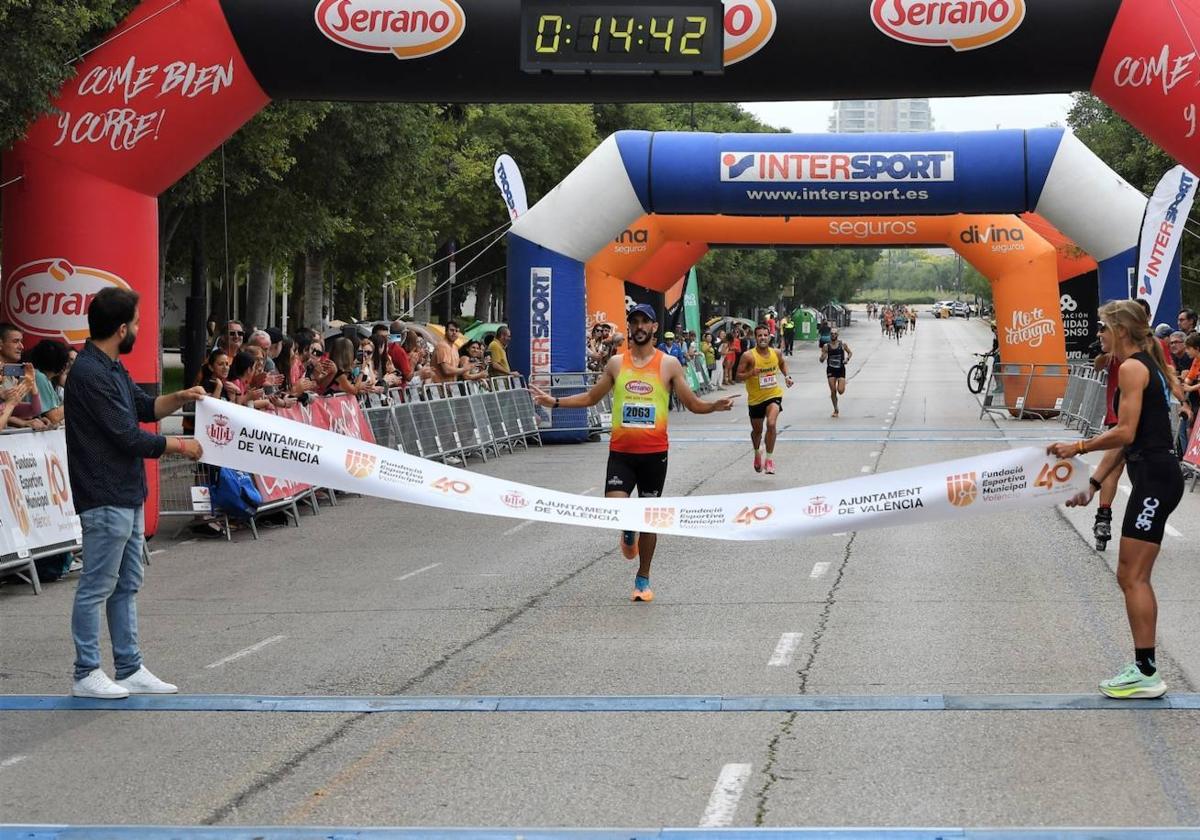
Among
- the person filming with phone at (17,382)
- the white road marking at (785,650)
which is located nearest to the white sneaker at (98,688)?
the white road marking at (785,650)

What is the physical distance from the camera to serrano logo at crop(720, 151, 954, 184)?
79.0 ft

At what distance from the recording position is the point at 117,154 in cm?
1356

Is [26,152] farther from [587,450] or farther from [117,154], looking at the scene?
[587,450]

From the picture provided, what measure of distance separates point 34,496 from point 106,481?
423 centimetres

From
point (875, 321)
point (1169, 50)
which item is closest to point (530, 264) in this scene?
point (1169, 50)

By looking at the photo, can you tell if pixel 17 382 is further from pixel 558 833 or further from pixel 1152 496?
pixel 1152 496

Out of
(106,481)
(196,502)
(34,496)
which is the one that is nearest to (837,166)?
(196,502)

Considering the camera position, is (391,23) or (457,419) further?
(457,419)

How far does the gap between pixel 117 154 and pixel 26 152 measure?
705mm

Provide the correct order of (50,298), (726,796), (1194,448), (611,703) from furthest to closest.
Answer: (1194,448), (50,298), (611,703), (726,796)

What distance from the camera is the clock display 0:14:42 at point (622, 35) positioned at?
1401 cm

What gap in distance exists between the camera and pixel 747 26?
45.8 feet

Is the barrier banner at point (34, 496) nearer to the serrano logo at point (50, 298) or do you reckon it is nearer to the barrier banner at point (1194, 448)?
the serrano logo at point (50, 298)

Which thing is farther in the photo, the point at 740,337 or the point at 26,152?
the point at 740,337
